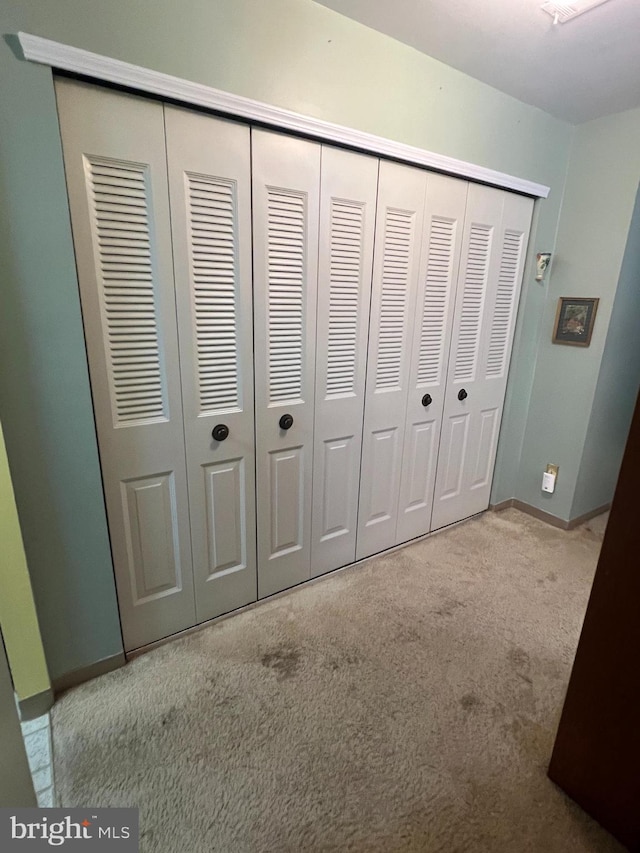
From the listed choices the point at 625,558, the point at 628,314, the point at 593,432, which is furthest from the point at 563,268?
the point at 625,558

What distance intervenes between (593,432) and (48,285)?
287 centimetres

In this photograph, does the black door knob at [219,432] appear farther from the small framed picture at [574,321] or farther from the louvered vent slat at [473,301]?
the small framed picture at [574,321]

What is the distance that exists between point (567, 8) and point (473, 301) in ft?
3.74

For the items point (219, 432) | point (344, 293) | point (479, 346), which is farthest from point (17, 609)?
point (479, 346)

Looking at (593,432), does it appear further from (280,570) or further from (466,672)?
(280,570)

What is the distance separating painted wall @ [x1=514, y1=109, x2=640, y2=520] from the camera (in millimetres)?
2229

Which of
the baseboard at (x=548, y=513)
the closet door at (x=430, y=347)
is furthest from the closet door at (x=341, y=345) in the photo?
the baseboard at (x=548, y=513)

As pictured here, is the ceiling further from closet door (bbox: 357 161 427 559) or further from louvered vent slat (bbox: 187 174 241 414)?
louvered vent slat (bbox: 187 174 241 414)

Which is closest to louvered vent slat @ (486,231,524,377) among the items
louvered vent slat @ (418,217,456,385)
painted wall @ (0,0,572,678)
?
louvered vent slat @ (418,217,456,385)

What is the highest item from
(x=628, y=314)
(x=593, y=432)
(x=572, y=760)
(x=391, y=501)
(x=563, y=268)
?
(x=563, y=268)

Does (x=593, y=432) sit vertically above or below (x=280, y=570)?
above

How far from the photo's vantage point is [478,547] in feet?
8.14

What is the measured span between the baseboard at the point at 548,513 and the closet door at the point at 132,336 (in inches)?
86.6

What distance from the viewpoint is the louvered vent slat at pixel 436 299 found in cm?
204
